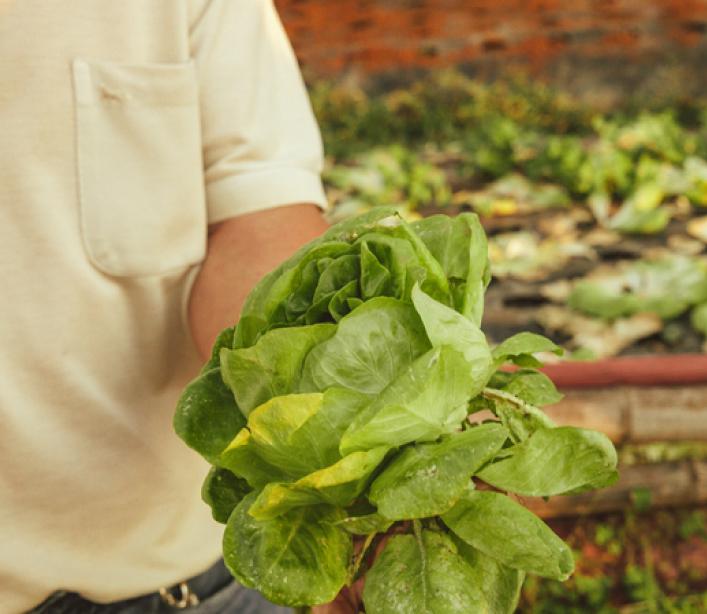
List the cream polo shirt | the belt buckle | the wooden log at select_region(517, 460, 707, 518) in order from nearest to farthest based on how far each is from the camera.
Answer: the cream polo shirt → the belt buckle → the wooden log at select_region(517, 460, 707, 518)

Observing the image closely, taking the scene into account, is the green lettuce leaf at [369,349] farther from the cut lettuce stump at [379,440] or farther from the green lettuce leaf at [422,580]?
the green lettuce leaf at [422,580]

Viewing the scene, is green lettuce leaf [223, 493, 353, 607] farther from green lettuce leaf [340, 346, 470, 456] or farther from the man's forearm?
the man's forearm

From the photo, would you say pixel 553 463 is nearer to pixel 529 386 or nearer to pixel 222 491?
pixel 529 386

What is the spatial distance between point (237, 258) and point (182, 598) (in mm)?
530

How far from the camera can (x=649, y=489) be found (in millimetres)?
2578

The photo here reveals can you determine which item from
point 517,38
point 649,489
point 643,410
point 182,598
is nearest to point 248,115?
point 182,598

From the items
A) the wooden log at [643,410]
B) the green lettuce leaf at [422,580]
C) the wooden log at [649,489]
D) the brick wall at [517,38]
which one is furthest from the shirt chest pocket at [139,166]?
the brick wall at [517,38]

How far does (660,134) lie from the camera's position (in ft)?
14.5

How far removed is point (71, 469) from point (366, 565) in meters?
0.45

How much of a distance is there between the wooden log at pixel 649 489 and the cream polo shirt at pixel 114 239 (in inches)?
63.0

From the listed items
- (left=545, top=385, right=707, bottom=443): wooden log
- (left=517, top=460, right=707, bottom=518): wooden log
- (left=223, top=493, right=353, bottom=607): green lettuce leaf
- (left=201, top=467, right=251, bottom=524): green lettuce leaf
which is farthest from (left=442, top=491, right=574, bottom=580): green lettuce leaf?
(left=517, top=460, right=707, bottom=518): wooden log

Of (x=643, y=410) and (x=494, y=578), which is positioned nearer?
(x=494, y=578)

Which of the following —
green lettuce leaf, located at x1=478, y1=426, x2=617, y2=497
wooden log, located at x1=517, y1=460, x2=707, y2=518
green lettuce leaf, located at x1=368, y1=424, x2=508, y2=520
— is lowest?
wooden log, located at x1=517, y1=460, x2=707, y2=518

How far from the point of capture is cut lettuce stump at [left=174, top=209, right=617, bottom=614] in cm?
75
